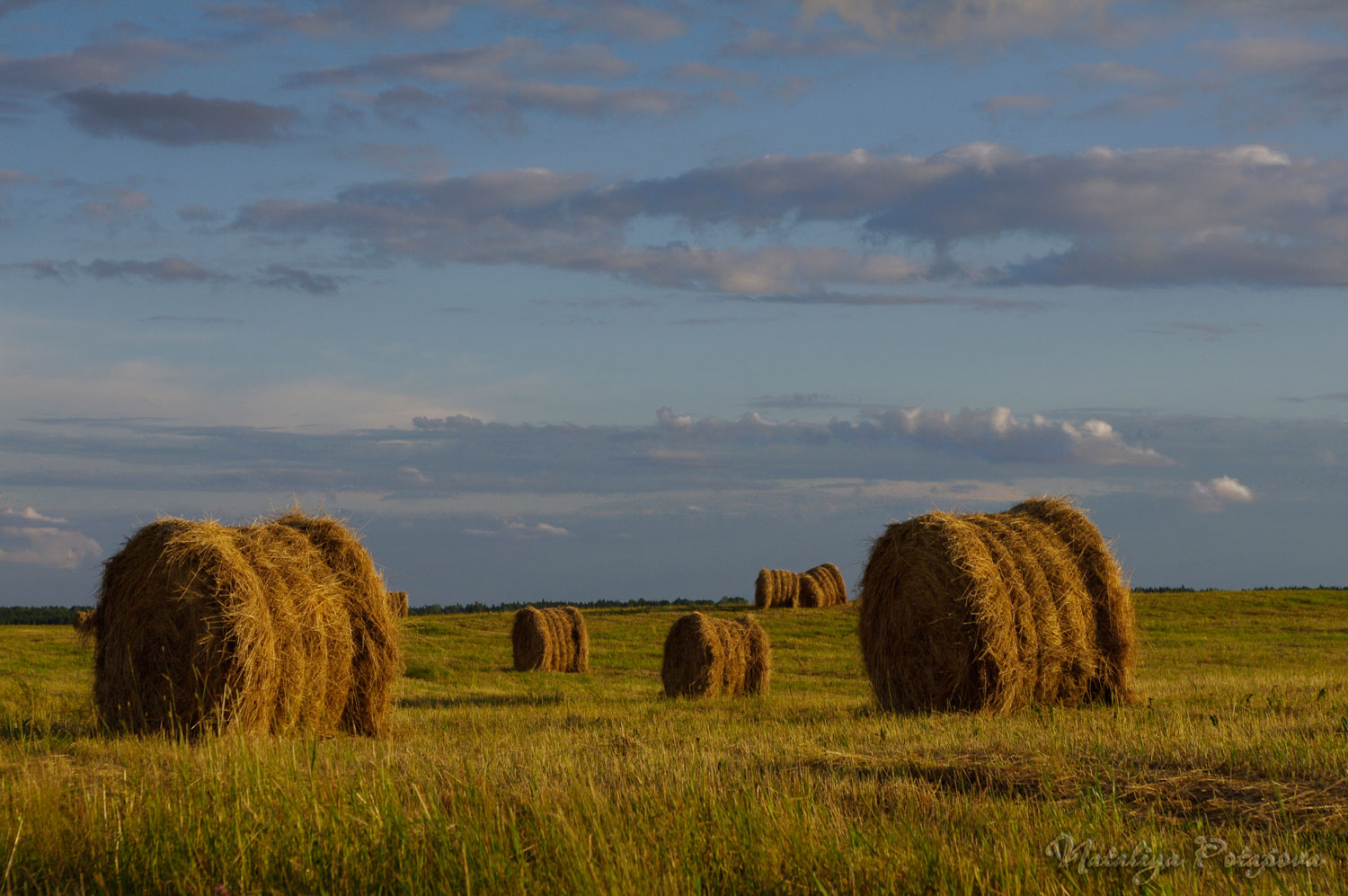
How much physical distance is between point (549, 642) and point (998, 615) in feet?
55.9

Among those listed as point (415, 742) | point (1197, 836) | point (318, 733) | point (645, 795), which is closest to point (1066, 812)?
point (1197, 836)

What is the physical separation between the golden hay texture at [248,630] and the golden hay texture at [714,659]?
850 cm

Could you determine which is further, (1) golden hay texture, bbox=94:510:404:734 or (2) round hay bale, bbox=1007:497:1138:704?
(2) round hay bale, bbox=1007:497:1138:704

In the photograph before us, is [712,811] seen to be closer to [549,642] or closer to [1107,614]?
[1107,614]

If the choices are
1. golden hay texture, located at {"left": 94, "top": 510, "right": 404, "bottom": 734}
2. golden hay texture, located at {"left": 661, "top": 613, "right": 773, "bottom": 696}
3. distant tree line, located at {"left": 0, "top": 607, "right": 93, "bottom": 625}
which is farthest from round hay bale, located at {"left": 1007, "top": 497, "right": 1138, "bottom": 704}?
distant tree line, located at {"left": 0, "top": 607, "right": 93, "bottom": 625}

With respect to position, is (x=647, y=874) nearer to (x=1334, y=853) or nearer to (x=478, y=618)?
(x=1334, y=853)

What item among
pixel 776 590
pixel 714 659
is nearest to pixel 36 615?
pixel 776 590

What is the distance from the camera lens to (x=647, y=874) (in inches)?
186

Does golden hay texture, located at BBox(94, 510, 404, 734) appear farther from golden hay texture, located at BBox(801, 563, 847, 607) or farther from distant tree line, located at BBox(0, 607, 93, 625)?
distant tree line, located at BBox(0, 607, 93, 625)

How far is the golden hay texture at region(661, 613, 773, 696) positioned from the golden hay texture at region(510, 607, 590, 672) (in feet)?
26.7

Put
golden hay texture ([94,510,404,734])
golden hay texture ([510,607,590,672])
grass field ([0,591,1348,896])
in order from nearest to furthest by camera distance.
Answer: grass field ([0,591,1348,896]) → golden hay texture ([94,510,404,734]) → golden hay texture ([510,607,590,672])

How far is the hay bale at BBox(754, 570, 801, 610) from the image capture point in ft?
156

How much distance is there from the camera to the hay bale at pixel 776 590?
47.7 meters

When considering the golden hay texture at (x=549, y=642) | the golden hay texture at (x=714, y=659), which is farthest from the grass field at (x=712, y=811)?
the golden hay texture at (x=549, y=642)
